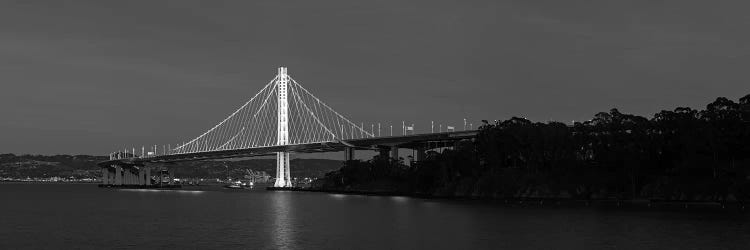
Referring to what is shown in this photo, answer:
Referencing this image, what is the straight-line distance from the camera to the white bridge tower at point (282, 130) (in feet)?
541

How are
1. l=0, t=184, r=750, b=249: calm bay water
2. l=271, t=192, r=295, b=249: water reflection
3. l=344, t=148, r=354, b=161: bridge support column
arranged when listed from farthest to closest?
l=344, t=148, r=354, b=161: bridge support column
l=271, t=192, r=295, b=249: water reflection
l=0, t=184, r=750, b=249: calm bay water

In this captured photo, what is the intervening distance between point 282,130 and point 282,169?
9000 mm

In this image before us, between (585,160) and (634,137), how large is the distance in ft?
45.9

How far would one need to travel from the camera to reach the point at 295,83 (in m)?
184

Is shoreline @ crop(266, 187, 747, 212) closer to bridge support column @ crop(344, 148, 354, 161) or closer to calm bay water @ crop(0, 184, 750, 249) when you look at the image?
calm bay water @ crop(0, 184, 750, 249)

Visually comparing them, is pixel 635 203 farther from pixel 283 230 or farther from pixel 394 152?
pixel 394 152

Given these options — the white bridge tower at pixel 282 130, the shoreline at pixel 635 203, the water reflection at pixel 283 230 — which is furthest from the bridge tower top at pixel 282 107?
the water reflection at pixel 283 230

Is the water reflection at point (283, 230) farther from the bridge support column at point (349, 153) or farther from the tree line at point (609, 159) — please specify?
the bridge support column at point (349, 153)

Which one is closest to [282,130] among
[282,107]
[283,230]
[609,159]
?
[282,107]

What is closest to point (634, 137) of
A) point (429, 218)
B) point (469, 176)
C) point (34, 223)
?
point (469, 176)

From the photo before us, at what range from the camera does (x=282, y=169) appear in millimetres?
169000

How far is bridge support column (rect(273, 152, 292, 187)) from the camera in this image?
545ft

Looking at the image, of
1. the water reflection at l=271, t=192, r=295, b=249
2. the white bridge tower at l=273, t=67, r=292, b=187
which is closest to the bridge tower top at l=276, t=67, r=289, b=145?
the white bridge tower at l=273, t=67, r=292, b=187

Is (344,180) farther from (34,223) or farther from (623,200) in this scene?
(34,223)
